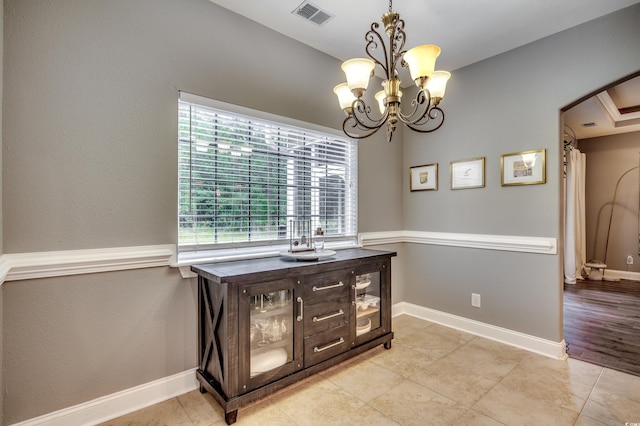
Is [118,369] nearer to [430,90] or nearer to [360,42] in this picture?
[430,90]

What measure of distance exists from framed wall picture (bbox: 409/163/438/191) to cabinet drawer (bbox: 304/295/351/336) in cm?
178

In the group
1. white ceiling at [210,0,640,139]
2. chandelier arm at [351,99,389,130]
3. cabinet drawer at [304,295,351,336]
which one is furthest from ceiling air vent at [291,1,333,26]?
cabinet drawer at [304,295,351,336]

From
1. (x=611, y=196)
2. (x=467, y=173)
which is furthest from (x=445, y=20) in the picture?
(x=611, y=196)

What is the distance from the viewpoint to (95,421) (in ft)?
5.78

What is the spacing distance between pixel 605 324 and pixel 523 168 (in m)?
2.10

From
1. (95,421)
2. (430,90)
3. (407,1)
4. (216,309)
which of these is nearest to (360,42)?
(407,1)

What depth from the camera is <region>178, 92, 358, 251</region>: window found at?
84.1 inches

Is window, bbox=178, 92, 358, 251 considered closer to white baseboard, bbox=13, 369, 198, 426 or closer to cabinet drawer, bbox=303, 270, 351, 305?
cabinet drawer, bbox=303, 270, 351, 305

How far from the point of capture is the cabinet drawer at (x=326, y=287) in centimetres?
213

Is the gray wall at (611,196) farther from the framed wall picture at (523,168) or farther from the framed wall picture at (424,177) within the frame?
the framed wall picture at (424,177)

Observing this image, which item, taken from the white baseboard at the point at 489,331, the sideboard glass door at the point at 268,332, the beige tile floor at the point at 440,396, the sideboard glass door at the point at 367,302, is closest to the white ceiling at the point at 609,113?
the white baseboard at the point at 489,331

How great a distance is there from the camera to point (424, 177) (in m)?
3.50

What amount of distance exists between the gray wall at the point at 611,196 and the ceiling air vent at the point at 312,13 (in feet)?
20.2

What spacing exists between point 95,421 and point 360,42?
3.36 metres
